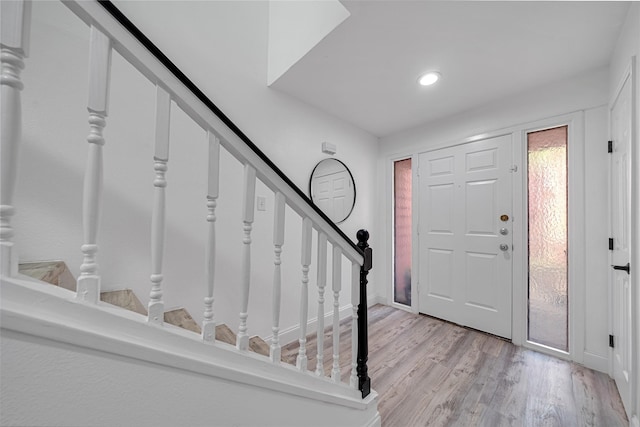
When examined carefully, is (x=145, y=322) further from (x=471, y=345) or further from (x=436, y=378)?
(x=471, y=345)

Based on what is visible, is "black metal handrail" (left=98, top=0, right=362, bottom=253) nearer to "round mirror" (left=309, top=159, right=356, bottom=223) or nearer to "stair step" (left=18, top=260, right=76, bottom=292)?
"stair step" (left=18, top=260, right=76, bottom=292)

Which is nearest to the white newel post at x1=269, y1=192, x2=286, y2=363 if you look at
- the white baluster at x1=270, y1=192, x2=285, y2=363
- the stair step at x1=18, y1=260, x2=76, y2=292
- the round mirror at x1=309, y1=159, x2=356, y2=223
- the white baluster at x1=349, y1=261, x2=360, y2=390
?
the white baluster at x1=270, y1=192, x2=285, y2=363

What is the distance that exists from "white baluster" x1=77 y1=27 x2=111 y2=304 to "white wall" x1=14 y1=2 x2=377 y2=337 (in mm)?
981

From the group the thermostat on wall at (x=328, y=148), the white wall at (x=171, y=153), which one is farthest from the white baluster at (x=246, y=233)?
the thermostat on wall at (x=328, y=148)

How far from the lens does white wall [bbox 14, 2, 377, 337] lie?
1.17 m

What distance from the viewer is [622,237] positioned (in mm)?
1488

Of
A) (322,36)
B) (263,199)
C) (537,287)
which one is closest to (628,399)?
(537,287)

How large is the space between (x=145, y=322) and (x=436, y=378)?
1930 millimetres

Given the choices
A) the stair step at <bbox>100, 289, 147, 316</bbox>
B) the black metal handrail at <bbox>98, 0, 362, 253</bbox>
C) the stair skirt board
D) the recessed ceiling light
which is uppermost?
the recessed ceiling light

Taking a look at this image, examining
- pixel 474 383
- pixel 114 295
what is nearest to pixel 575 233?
pixel 474 383

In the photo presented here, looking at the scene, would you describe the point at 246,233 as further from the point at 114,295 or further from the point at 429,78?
the point at 429,78

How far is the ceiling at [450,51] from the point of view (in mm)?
1400

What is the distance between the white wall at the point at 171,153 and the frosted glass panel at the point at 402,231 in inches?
43.2

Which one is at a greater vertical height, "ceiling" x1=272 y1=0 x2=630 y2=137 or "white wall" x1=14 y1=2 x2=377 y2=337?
"ceiling" x1=272 y1=0 x2=630 y2=137
